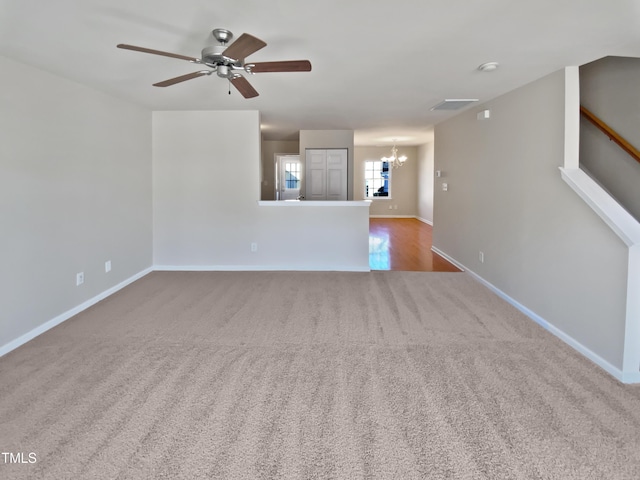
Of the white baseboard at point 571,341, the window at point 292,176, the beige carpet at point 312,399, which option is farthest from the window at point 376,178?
the beige carpet at point 312,399

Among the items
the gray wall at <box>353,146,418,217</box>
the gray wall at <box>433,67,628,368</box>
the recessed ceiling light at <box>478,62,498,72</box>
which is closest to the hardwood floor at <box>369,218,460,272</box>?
the gray wall at <box>433,67,628,368</box>

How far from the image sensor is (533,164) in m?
3.55

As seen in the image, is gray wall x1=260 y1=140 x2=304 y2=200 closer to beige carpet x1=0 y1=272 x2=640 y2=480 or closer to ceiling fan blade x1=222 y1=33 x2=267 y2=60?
beige carpet x1=0 y1=272 x2=640 y2=480

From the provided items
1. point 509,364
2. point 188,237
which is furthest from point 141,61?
point 509,364

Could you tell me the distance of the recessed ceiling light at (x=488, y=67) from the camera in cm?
311

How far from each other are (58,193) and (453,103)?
4.41 metres

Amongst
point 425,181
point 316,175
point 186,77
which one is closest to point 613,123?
point 186,77

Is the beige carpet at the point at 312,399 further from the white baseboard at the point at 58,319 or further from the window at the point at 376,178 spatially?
the window at the point at 376,178

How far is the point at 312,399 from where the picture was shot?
2.19 meters

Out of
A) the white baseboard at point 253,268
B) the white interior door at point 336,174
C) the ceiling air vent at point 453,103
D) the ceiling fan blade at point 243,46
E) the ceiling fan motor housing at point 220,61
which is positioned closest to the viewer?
the ceiling fan blade at point 243,46

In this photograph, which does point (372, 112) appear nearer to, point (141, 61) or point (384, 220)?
point (141, 61)

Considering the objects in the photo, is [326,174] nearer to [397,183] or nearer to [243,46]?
[397,183]

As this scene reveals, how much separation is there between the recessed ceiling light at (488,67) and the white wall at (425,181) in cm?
730

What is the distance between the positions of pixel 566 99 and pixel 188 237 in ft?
15.5
